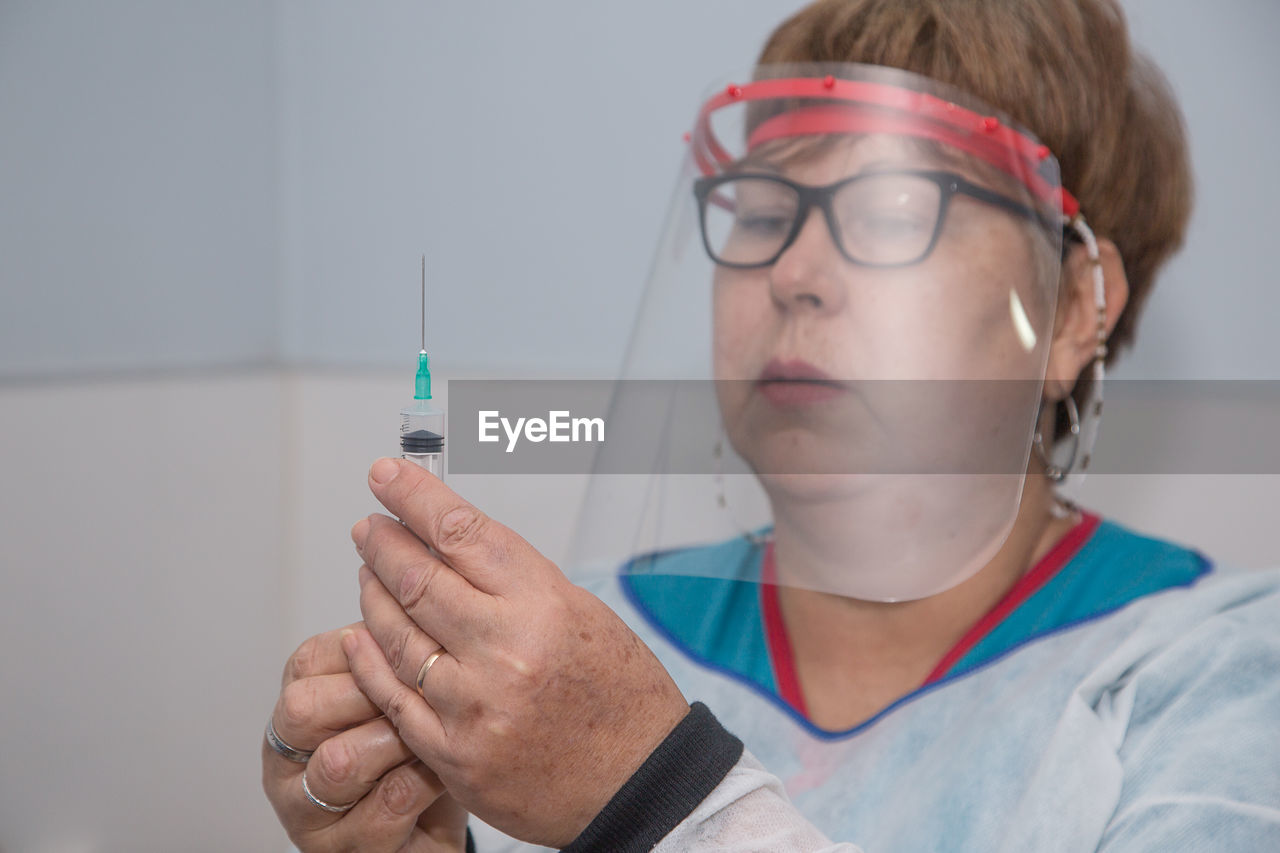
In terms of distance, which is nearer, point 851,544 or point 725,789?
point 725,789

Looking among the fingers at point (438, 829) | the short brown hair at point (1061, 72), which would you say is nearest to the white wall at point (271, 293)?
the short brown hair at point (1061, 72)

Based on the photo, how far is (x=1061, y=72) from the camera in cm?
83

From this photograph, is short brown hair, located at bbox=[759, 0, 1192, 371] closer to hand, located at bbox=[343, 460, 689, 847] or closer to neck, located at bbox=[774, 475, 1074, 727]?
neck, located at bbox=[774, 475, 1074, 727]

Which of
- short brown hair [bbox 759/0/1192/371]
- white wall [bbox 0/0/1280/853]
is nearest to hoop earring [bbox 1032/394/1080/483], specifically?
short brown hair [bbox 759/0/1192/371]

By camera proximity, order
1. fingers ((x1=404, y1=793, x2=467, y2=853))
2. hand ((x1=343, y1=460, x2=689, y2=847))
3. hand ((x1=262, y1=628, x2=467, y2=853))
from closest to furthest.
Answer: hand ((x1=343, y1=460, x2=689, y2=847)) → hand ((x1=262, y1=628, x2=467, y2=853)) → fingers ((x1=404, y1=793, x2=467, y2=853))

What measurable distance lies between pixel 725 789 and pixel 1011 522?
380mm

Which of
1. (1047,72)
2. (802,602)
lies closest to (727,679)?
(802,602)

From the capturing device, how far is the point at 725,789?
2.00 ft

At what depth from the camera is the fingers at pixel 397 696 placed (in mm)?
610

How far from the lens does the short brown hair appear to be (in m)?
0.81

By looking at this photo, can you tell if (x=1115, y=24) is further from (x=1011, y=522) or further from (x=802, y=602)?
(x=802, y=602)

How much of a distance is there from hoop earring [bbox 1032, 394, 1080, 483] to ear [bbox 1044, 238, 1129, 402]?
2cm

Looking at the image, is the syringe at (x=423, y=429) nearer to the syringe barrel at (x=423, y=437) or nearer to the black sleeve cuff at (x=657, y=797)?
the syringe barrel at (x=423, y=437)

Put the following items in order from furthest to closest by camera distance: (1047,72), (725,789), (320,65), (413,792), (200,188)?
1. (320,65)
2. (200,188)
3. (1047,72)
4. (413,792)
5. (725,789)
